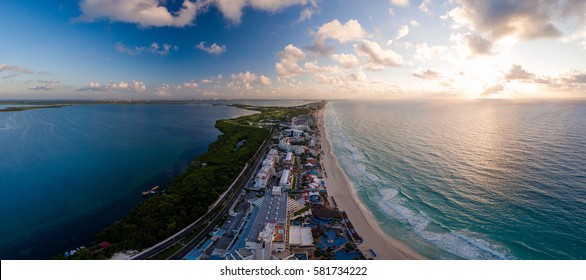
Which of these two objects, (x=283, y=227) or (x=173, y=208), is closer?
(x=283, y=227)

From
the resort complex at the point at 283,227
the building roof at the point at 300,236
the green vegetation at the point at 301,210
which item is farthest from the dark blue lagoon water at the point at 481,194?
the building roof at the point at 300,236

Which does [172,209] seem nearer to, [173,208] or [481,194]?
[173,208]

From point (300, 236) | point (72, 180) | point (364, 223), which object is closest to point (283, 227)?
point (300, 236)

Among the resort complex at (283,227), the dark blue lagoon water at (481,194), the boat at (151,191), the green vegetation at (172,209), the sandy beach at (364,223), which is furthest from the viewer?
the boat at (151,191)

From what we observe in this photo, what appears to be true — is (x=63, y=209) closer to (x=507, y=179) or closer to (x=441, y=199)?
(x=441, y=199)

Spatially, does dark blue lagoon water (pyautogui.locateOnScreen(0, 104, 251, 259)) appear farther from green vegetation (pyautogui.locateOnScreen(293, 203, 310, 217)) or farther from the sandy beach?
the sandy beach

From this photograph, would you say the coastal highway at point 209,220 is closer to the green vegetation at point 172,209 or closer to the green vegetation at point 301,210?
the green vegetation at point 172,209
